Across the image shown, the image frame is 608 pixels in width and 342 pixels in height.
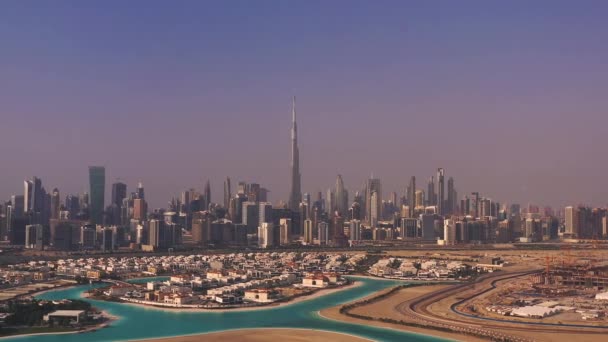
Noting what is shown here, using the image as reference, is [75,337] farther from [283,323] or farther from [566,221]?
[566,221]

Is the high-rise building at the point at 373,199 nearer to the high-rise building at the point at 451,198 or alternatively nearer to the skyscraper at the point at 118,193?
the high-rise building at the point at 451,198

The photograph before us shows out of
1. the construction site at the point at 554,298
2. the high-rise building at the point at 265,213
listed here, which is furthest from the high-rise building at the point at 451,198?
the construction site at the point at 554,298

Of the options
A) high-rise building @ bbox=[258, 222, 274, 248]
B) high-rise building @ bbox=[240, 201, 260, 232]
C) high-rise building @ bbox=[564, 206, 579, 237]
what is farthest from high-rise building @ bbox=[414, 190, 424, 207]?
high-rise building @ bbox=[258, 222, 274, 248]

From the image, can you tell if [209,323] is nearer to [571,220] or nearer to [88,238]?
[88,238]

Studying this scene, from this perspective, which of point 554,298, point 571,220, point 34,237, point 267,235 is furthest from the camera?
point 571,220

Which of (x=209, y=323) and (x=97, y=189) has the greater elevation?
(x=97, y=189)

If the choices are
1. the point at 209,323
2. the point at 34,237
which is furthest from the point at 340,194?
the point at 209,323
